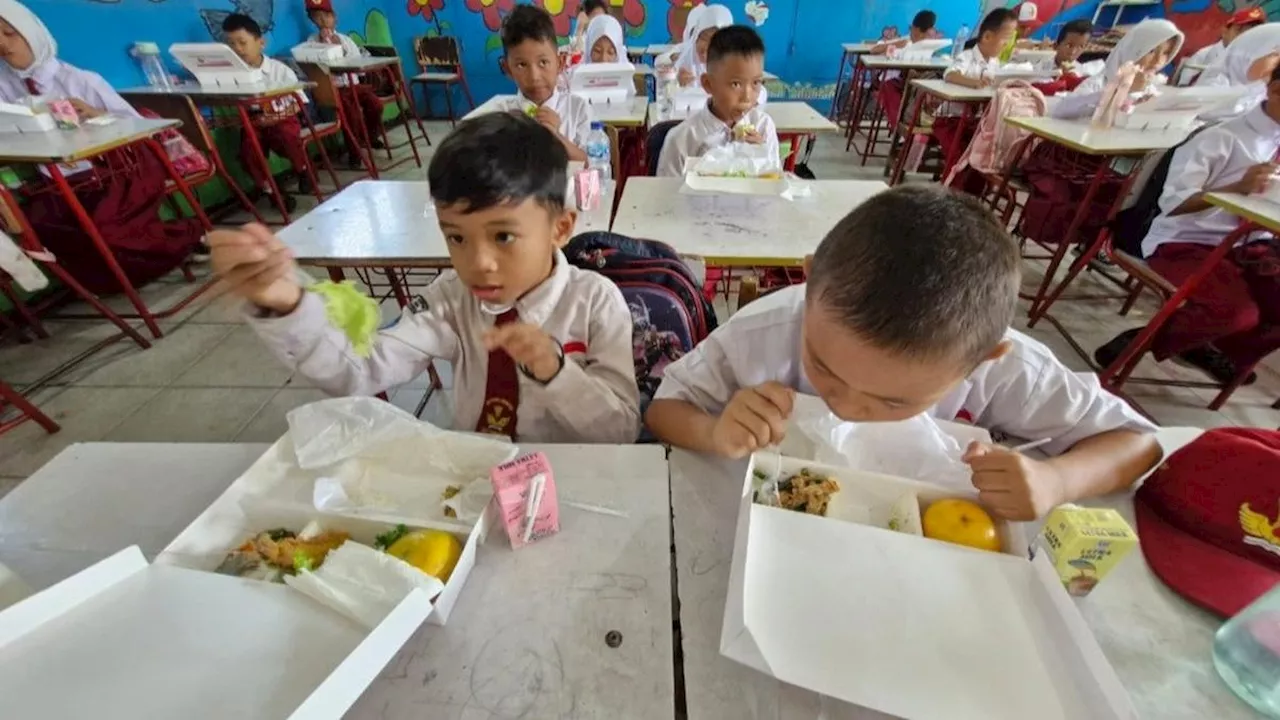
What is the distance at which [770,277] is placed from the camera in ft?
8.68

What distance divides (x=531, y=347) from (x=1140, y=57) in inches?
199

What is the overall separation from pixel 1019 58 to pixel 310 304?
882 cm

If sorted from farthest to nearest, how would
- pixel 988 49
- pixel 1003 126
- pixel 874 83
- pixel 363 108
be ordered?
pixel 874 83 < pixel 363 108 < pixel 988 49 < pixel 1003 126

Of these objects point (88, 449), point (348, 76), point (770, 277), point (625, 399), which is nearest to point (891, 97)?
point (770, 277)

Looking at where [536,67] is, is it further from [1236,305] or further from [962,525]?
[1236,305]

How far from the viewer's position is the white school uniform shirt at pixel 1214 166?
247 centimetres

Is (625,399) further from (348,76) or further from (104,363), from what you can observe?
(348,76)

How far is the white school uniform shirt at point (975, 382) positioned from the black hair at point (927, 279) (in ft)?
0.72

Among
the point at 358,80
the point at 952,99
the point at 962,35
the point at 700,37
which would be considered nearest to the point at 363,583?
the point at 952,99

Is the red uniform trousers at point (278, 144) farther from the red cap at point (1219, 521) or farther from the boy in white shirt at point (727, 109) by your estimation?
the red cap at point (1219, 521)

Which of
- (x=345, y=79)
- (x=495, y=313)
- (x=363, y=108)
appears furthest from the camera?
(x=363, y=108)

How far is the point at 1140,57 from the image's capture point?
3842 millimetres

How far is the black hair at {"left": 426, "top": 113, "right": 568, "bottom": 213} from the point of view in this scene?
1.05 meters

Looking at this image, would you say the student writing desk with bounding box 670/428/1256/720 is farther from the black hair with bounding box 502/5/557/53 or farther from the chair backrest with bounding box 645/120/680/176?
the black hair with bounding box 502/5/557/53
